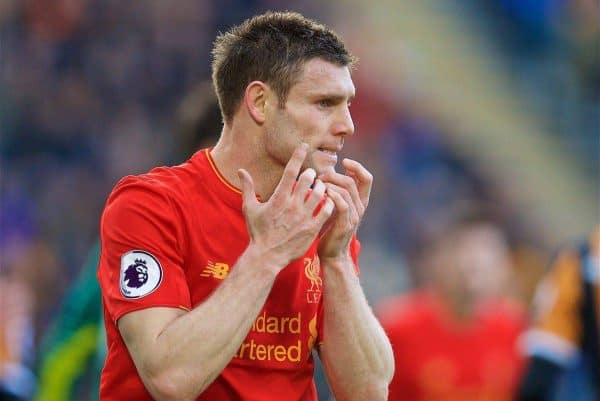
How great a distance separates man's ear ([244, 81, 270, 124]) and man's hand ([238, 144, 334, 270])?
1.05 feet

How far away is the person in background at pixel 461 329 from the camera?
275 inches

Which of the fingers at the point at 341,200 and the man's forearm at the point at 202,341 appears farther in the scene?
the fingers at the point at 341,200

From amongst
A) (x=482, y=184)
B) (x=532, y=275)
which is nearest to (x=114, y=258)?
(x=532, y=275)

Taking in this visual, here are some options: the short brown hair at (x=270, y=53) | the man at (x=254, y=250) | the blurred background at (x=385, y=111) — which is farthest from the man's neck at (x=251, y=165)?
the blurred background at (x=385, y=111)

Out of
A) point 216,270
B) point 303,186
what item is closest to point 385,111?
point 216,270

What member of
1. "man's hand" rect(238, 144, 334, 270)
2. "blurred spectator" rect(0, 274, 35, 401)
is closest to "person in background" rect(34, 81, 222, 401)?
"blurred spectator" rect(0, 274, 35, 401)

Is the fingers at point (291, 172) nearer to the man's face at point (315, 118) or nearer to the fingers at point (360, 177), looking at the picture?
the man's face at point (315, 118)

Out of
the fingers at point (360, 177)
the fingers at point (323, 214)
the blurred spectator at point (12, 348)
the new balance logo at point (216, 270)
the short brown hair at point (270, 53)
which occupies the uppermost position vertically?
the short brown hair at point (270, 53)

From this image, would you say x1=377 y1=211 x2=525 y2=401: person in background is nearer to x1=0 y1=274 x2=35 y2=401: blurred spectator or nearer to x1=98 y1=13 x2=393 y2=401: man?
x1=0 y1=274 x2=35 y2=401: blurred spectator

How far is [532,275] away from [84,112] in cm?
473

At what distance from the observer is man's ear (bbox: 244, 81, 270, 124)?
385 centimetres

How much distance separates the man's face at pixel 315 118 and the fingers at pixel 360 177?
0.16 ft

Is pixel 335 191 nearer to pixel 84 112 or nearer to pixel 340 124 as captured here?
pixel 340 124

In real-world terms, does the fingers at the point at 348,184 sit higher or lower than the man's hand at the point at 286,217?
higher
